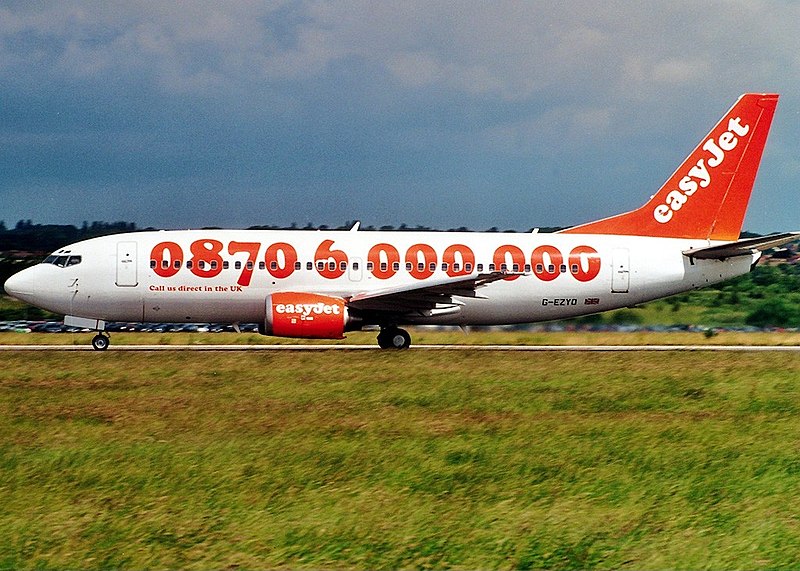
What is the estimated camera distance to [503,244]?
109 feet

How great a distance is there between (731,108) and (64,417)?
2736 centimetres

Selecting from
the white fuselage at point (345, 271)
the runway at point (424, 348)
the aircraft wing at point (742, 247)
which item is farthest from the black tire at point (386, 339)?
the aircraft wing at point (742, 247)

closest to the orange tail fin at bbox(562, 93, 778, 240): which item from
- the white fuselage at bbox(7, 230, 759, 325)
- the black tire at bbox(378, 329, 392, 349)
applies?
the white fuselage at bbox(7, 230, 759, 325)

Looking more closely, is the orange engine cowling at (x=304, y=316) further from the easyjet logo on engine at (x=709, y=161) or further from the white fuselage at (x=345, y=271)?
the easyjet logo on engine at (x=709, y=161)

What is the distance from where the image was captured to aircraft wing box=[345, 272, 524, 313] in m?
29.9

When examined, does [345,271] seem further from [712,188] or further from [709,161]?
[709,161]

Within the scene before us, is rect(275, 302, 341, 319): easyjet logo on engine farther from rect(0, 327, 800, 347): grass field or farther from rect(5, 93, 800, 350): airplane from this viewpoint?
rect(0, 327, 800, 347): grass field

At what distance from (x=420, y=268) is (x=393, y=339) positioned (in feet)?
7.98

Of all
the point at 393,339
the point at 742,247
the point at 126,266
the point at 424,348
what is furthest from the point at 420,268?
the point at 742,247

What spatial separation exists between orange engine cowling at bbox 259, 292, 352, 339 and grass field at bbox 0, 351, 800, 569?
8413 millimetres

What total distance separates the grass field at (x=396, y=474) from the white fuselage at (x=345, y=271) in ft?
32.8

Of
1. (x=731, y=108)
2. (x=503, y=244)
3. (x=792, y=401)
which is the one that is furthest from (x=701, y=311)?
(x=792, y=401)

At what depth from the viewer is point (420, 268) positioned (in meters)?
32.2

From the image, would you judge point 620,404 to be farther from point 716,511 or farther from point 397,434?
point 716,511
